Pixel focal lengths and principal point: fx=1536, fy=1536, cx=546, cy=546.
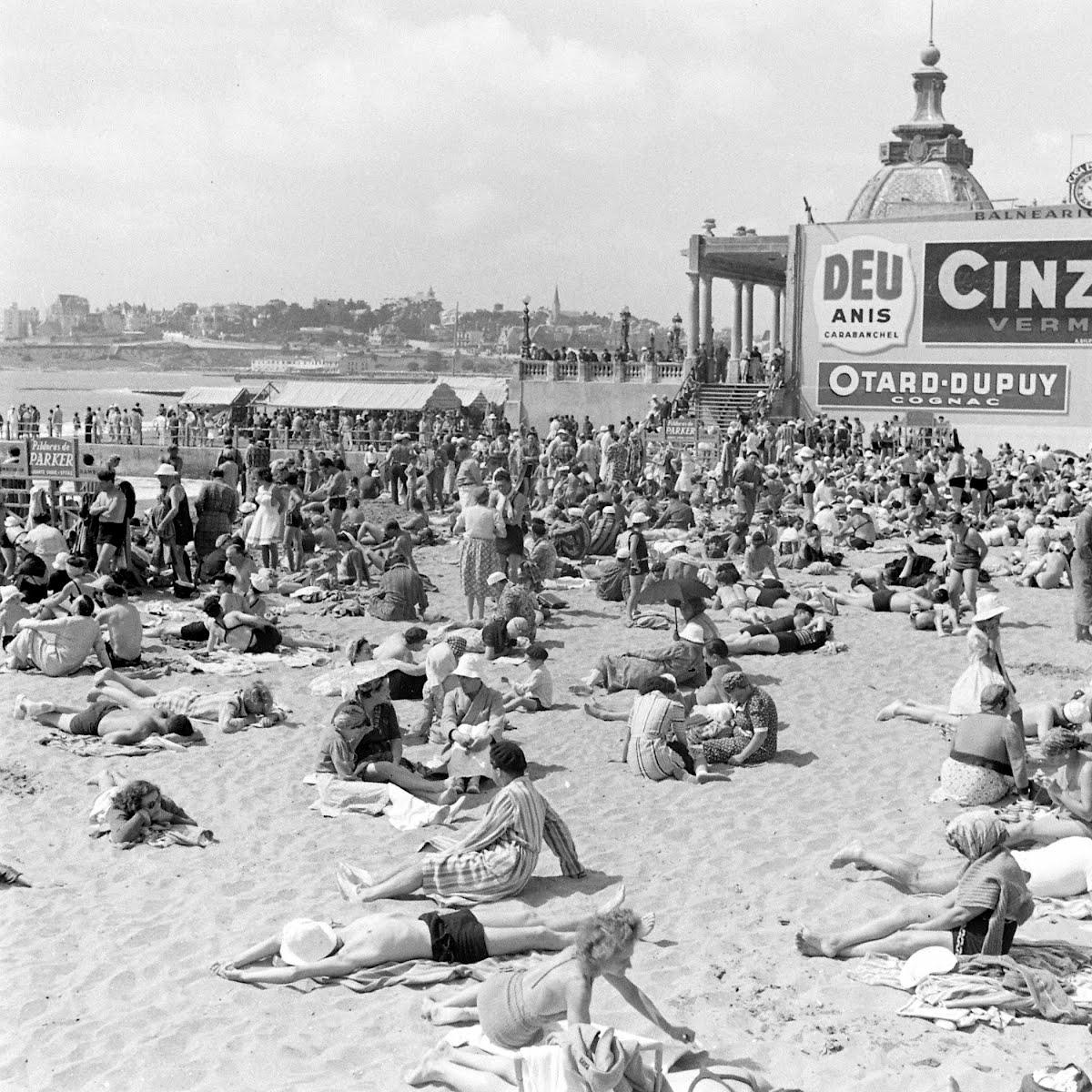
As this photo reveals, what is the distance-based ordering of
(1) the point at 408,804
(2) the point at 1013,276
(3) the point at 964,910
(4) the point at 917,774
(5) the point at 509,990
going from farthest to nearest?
1. (2) the point at 1013,276
2. (4) the point at 917,774
3. (1) the point at 408,804
4. (3) the point at 964,910
5. (5) the point at 509,990

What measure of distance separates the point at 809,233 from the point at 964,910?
3028 centimetres

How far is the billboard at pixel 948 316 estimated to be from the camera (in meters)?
32.8

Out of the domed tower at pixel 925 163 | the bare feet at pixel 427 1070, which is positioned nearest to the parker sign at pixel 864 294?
the domed tower at pixel 925 163

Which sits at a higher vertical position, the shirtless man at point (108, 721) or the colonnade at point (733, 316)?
the colonnade at point (733, 316)

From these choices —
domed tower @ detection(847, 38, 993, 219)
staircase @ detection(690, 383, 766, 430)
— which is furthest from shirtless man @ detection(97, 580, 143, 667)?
domed tower @ detection(847, 38, 993, 219)

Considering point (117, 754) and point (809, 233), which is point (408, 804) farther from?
point (809, 233)

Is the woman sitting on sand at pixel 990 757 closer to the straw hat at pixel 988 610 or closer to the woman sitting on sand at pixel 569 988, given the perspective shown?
the straw hat at pixel 988 610

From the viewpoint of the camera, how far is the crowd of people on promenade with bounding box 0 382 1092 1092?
6.17 metres

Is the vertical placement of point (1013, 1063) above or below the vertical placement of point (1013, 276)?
below

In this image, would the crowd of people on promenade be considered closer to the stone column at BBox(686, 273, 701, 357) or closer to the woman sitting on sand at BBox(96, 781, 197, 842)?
the woman sitting on sand at BBox(96, 781, 197, 842)

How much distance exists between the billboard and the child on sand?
2519cm

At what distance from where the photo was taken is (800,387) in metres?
35.2

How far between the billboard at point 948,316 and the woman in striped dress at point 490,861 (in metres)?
28.5

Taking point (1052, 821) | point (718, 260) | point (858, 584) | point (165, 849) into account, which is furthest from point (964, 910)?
point (718, 260)
